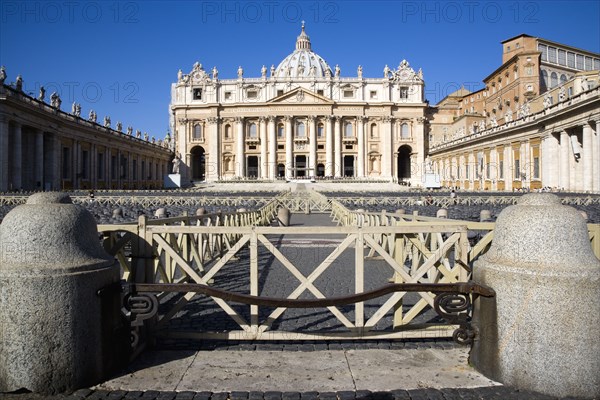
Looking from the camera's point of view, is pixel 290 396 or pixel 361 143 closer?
pixel 290 396

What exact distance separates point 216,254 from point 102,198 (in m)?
18.3

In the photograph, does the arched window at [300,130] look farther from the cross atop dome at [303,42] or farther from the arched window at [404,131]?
the cross atop dome at [303,42]

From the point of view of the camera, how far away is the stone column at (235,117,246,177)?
74500mm

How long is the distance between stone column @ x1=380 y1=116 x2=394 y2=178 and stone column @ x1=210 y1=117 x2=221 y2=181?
26.5 metres

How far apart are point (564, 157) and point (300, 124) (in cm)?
4609

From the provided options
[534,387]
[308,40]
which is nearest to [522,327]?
[534,387]

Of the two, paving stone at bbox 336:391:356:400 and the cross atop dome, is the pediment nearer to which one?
the cross atop dome

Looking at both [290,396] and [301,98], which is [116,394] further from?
[301,98]

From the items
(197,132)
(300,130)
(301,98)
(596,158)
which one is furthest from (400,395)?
(197,132)

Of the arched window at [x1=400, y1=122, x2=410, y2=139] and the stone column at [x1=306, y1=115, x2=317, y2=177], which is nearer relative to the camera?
the stone column at [x1=306, y1=115, x2=317, y2=177]

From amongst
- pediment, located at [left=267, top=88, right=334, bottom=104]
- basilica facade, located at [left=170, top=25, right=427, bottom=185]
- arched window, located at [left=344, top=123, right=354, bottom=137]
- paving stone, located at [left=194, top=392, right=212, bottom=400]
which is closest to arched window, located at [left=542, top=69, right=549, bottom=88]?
basilica facade, located at [left=170, top=25, right=427, bottom=185]

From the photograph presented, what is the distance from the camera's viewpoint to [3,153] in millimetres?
31625

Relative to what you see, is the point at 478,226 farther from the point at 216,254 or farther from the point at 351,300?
the point at 216,254

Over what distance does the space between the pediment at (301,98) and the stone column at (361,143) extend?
5.64 meters
